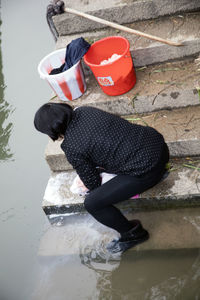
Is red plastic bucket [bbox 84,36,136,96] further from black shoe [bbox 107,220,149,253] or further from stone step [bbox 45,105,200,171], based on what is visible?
black shoe [bbox 107,220,149,253]

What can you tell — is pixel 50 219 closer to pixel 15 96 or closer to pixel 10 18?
pixel 15 96

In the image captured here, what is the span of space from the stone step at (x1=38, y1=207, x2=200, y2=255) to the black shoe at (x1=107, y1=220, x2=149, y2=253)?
5 cm

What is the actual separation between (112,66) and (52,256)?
6.07ft

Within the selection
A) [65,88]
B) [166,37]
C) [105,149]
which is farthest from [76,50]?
[105,149]

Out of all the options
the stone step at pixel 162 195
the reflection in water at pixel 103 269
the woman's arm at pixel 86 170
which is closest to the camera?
the woman's arm at pixel 86 170

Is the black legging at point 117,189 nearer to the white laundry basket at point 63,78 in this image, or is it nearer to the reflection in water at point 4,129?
the white laundry basket at point 63,78

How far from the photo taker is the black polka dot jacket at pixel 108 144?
2031 millimetres

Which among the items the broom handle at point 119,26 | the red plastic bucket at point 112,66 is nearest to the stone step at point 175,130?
the red plastic bucket at point 112,66

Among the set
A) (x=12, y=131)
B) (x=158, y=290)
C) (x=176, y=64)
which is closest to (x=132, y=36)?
(x=176, y=64)

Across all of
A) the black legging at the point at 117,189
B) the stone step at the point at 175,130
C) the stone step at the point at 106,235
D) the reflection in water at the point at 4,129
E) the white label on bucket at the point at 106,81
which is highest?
the white label on bucket at the point at 106,81

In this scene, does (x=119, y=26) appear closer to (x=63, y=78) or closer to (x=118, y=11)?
(x=118, y=11)

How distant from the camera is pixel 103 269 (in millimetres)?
2545

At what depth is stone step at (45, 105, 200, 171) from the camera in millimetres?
2664

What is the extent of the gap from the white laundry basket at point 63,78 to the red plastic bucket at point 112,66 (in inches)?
7.2
